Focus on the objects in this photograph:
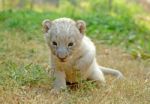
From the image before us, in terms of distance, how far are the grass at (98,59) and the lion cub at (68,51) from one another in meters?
0.17

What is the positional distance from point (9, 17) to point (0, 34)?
256 centimetres

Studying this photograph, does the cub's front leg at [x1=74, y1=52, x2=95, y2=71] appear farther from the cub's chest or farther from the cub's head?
the cub's head

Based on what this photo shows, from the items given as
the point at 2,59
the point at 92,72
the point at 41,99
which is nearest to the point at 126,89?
the point at 92,72

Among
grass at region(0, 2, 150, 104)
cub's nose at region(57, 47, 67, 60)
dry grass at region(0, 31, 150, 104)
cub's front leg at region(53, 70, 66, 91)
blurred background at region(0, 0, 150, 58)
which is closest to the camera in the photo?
dry grass at region(0, 31, 150, 104)

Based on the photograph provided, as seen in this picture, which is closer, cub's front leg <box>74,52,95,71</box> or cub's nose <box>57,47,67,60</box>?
cub's nose <box>57,47,67,60</box>

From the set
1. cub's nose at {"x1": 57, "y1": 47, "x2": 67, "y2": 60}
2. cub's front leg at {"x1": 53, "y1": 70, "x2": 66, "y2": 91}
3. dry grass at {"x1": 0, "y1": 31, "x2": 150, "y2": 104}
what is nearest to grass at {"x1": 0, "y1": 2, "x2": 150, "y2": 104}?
dry grass at {"x1": 0, "y1": 31, "x2": 150, "y2": 104}

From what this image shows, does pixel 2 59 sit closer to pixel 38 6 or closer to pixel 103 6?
pixel 103 6

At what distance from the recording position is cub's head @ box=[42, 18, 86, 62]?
627 cm

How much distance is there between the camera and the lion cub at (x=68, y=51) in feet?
20.6

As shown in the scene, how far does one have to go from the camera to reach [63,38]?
20.6ft

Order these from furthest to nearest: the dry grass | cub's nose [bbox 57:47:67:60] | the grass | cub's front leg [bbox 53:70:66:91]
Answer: cub's front leg [bbox 53:70:66:91]
cub's nose [bbox 57:47:67:60]
the grass
the dry grass

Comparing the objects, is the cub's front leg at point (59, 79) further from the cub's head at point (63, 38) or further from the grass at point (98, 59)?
the cub's head at point (63, 38)

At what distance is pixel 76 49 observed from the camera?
21.3 feet

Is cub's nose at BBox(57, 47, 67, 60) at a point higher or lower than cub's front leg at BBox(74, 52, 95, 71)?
higher
